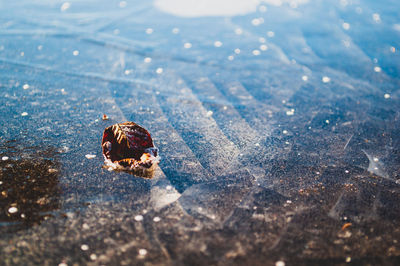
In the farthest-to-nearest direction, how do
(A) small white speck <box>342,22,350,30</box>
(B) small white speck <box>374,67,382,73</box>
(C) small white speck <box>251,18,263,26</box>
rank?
(C) small white speck <box>251,18,263,26</box> < (A) small white speck <box>342,22,350,30</box> < (B) small white speck <box>374,67,382,73</box>

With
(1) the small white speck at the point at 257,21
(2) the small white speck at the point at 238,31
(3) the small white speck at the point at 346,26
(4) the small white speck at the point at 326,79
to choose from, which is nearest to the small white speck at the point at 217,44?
(2) the small white speck at the point at 238,31

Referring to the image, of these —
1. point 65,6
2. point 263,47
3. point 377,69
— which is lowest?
point 377,69

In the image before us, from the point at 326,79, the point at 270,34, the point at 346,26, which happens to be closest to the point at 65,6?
the point at 270,34

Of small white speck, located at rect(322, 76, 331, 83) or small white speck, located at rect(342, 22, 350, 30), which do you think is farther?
small white speck, located at rect(342, 22, 350, 30)

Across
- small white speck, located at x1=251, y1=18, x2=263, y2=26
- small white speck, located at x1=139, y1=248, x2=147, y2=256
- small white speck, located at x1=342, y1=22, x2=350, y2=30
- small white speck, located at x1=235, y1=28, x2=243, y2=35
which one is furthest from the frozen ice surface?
small white speck, located at x1=251, y1=18, x2=263, y2=26

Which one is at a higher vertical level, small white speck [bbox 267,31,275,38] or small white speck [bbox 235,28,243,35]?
small white speck [bbox 235,28,243,35]

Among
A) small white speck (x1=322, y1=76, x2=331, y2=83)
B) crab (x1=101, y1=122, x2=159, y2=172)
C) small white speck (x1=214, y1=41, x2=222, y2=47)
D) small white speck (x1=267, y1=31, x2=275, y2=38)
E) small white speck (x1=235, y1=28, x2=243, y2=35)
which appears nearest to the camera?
crab (x1=101, y1=122, x2=159, y2=172)

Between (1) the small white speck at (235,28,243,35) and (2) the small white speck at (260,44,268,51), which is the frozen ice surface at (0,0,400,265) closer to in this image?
(2) the small white speck at (260,44,268,51)

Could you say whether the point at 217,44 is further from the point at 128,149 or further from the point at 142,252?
the point at 142,252

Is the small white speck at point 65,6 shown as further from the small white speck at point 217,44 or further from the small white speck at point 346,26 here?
the small white speck at point 346,26

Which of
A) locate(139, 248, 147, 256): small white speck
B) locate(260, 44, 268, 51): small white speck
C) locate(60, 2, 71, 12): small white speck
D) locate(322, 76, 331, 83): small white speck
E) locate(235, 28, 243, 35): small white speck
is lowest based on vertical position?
locate(322, 76, 331, 83): small white speck
